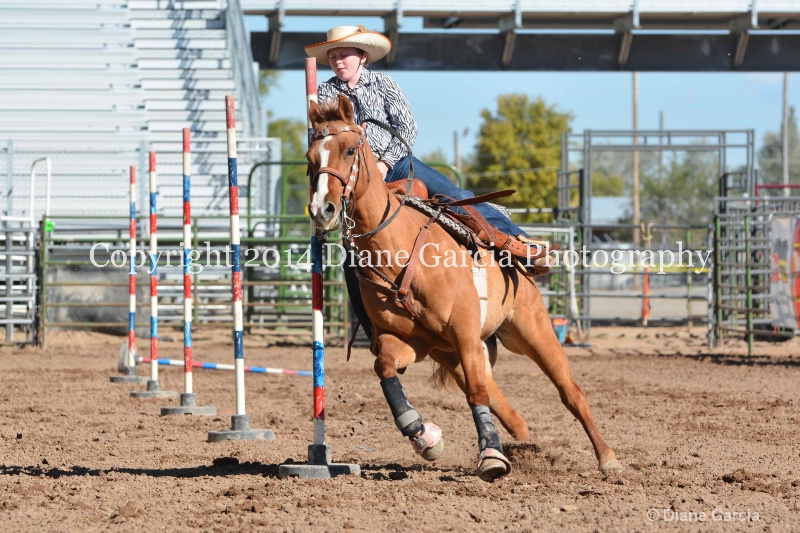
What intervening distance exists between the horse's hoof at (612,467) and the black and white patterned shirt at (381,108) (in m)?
2.11

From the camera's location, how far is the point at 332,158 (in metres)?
5.03

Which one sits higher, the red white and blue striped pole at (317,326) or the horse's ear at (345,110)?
the horse's ear at (345,110)

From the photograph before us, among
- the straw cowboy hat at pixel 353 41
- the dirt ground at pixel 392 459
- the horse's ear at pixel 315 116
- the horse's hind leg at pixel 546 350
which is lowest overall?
the dirt ground at pixel 392 459

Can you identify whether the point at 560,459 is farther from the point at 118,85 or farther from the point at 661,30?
the point at 118,85

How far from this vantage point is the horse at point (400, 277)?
5.07m

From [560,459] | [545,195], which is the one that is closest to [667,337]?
[560,459]

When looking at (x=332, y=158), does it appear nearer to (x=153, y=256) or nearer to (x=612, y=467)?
(x=612, y=467)

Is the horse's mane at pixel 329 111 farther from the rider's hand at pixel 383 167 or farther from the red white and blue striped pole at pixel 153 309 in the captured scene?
the red white and blue striped pole at pixel 153 309

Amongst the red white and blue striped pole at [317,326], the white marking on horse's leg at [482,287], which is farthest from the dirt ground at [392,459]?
the white marking on horse's leg at [482,287]

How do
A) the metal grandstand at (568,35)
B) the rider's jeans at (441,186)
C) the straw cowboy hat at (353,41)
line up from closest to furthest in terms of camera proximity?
the straw cowboy hat at (353,41) < the rider's jeans at (441,186) < the metal grandstand at (568,35)

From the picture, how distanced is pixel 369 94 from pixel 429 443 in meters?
1.99

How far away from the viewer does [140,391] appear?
33.3ft

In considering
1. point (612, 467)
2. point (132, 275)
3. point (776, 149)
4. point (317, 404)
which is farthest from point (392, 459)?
point (776, 149)

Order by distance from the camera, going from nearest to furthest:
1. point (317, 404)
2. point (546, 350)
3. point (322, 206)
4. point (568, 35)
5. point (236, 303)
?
point (322, 206), point (317, 404), point (546, 350), point (236, 303), point (568, 35)
